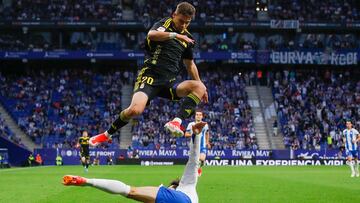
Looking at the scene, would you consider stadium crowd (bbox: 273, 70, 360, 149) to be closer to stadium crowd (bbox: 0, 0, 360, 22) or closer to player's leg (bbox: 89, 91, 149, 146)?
stadium crowd (bbox: 0, 0, 360, 22)

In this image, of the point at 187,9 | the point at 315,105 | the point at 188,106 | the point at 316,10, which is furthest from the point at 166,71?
the point at 316,10

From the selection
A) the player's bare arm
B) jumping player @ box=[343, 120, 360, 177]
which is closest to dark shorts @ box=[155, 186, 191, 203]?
the player's bare arm

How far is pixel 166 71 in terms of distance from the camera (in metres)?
13.1

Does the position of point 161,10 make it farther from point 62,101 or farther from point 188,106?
point 188,106

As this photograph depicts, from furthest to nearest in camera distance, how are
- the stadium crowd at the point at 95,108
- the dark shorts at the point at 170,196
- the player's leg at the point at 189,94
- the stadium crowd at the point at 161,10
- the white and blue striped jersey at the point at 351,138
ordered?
the stadium crowd at the point at 161,10
the stadium crowd at the point at 95,108
the white and blue striped jersey at the point at 351,138
the player's leg at the point at 189,94
the dark shorts at the point at 170,196

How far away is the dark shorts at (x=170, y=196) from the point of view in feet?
30.6

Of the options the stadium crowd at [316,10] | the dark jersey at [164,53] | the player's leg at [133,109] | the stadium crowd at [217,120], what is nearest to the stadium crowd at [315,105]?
the stadium crowd at [217,120]

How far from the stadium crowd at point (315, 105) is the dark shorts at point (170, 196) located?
49.7 meters

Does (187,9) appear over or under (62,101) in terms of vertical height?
over

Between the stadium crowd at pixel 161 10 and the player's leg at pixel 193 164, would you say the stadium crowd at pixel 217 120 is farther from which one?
→ the player's leg at pixel 193 164

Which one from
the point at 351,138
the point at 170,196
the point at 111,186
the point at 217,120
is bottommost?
the point at 351,138

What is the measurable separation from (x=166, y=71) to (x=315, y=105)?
175ft

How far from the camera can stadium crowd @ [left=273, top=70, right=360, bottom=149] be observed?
59.4 metres

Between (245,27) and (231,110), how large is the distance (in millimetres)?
9810
